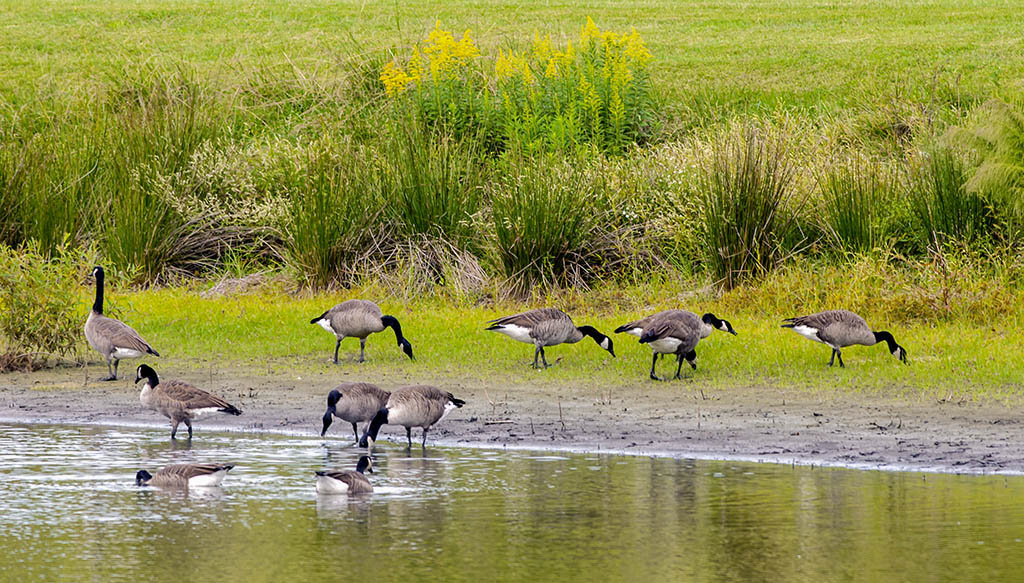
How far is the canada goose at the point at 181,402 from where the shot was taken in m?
11.6

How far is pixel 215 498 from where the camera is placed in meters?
9.70

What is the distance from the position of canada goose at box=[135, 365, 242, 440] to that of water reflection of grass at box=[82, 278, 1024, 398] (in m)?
2.81

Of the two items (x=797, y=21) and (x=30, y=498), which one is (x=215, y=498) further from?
(x=797, y=21)

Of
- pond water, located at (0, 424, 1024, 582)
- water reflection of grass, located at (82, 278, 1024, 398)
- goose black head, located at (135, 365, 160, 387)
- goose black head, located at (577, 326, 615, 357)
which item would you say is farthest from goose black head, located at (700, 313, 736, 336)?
goose black head, located at (135, 365, 160, 387)

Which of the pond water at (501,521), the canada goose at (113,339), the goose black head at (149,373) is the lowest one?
the pond water at (501,521)

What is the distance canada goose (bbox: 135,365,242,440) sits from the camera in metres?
11.6

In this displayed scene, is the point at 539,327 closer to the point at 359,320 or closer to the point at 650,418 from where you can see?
the point at 359,320

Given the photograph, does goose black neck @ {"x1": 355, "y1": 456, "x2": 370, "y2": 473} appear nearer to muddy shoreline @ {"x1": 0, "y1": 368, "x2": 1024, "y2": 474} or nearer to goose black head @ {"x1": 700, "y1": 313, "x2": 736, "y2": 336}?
muddy shoreline @ {"x1": 0, "y1": 368, "x2": 1024, "y2": 474}

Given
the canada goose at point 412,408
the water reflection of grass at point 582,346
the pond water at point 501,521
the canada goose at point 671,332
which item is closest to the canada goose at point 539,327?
the water reflection of grass at point 582,346

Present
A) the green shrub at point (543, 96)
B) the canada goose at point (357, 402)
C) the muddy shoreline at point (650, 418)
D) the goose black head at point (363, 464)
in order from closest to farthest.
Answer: the goose black head at point (363, 464), the muddy shoreline at point (650, 418), the canada goose at point (357, 402), the green shrub at point (543, 96)

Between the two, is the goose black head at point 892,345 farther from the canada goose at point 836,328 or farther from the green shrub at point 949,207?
the green shrub at point 949,207

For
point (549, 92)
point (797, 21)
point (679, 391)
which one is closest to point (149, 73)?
point (549, 92)

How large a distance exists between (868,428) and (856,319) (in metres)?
2.40

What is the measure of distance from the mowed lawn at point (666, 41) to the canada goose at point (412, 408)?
40.3 ft
